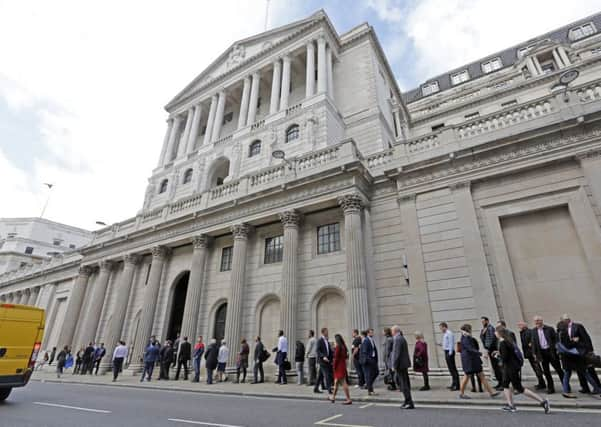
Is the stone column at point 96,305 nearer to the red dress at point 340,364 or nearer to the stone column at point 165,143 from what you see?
the stone column at point 165,143

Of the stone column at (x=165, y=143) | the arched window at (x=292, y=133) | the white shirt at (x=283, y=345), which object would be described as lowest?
the white shirt at (x=283, y=345)

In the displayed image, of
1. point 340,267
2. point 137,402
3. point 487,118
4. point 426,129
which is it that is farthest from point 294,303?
point 426,129

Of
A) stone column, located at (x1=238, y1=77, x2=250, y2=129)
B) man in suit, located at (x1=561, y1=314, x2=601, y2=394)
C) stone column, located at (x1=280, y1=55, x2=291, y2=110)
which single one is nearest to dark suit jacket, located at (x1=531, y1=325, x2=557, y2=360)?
man in suit, located at (x1=561, y1=314, x2=601, y2=394)

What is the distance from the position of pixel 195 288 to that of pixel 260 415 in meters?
11.7

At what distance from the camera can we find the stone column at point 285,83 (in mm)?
24331

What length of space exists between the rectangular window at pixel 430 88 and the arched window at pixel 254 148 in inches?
906

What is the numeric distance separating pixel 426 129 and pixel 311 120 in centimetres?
1457

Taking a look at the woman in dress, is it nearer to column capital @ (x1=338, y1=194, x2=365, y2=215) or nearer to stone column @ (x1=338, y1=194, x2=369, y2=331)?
stone column @ (x1=338, y1=194, x2=369, y2=331)

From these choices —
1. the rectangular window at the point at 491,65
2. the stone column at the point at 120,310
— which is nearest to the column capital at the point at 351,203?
the stone column at the point at 120,310

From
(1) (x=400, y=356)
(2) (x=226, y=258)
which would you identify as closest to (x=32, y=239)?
(2) (x=226, y=258)

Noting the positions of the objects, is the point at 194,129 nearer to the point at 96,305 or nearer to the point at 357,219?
the point at 96,305

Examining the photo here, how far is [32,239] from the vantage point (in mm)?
54469

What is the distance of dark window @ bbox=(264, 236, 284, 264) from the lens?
641 inches

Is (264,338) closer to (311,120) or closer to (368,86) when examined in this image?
(311,120)
